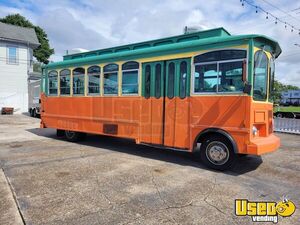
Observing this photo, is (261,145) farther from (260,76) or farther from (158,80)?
(158,80)

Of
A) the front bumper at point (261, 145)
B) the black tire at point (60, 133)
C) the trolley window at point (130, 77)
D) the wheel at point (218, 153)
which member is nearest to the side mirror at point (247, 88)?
the front bumper at point (261, 145)

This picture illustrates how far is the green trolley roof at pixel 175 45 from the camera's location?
235 inches

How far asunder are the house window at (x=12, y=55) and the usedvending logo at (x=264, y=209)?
25.7 m

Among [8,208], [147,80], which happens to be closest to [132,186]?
[8,208]

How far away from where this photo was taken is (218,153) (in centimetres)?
625

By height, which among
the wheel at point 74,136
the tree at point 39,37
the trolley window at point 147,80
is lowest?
the wheel at point 74,136

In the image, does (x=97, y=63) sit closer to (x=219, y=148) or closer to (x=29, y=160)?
(x=29, y=160)

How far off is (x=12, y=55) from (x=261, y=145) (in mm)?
25272

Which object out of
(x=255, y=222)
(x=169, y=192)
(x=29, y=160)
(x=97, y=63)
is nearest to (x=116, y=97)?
(x=97, y=63)

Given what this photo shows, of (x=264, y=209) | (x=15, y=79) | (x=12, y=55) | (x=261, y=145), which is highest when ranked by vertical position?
(x=12, y=55)

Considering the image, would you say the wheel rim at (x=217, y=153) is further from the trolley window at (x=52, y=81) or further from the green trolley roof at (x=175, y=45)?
the trolley window at (x=52, y=81)

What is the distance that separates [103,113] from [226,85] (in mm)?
4107

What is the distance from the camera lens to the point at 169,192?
4.81m

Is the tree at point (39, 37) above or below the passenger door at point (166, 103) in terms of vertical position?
above
